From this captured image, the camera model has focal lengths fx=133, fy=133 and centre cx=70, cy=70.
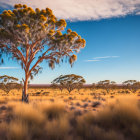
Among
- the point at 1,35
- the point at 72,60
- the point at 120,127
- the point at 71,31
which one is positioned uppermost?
the point at 71,31

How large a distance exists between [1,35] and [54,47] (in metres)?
5.49

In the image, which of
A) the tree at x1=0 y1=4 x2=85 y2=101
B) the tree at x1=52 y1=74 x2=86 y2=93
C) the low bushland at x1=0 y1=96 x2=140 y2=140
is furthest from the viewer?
the tree at x1=52 y1=74 x2=86 y2=93

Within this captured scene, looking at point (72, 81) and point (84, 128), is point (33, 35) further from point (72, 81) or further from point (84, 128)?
point (72, 81)

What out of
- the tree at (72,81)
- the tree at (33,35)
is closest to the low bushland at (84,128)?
the tree at (33,35)

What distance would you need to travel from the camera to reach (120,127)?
16.4ft

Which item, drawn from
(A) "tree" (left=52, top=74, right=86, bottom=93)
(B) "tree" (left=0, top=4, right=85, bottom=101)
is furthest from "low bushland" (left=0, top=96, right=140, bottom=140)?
(A) "tree" (left=52, top=74, right=86, bottom=93)

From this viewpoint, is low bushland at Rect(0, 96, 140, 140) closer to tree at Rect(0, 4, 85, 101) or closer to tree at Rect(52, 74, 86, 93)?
tree at Rect(0, 4, 85, 101)

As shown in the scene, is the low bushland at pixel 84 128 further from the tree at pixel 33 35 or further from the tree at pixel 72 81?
the tree at pixel 72 81

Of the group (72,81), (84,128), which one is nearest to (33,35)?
(84,128)

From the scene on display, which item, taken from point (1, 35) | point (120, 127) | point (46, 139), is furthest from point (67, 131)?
point (1, 35)

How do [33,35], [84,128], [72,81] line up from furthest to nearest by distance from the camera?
[72,81] < [33,35] < [84,128]

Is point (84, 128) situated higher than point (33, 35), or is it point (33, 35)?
point (33, 35)

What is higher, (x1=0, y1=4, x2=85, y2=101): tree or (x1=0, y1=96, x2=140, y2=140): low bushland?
(x1=0, y1=4, x2=85, y2=101): tree

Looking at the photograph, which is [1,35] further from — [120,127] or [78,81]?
[78,81]
